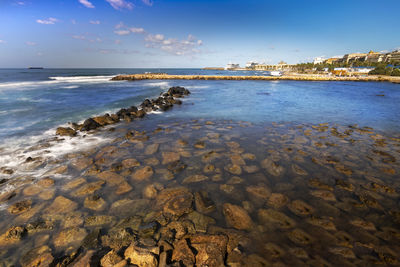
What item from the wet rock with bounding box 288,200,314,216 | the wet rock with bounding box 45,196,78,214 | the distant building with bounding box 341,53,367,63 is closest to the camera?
the wet rock with bounding box 288,200,314,216

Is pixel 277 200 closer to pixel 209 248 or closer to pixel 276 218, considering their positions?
pixel 276 218

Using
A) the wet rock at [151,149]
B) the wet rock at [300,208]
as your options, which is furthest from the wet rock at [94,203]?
the wet rock at [300,208]

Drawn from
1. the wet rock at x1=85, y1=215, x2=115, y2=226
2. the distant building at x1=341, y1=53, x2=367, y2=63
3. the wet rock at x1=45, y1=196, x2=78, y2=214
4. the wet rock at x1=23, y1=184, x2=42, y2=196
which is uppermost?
the distant building at x1=341, y1=53, x2=367, y2=63

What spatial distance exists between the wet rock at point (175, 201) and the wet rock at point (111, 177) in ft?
6.09

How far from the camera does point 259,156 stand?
8.01 m

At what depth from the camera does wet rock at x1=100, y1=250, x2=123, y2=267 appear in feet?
11.3

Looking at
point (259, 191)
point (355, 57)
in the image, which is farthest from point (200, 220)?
point (355, 57)

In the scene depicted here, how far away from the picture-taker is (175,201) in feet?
17.1

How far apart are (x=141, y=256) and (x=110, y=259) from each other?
0.68 m

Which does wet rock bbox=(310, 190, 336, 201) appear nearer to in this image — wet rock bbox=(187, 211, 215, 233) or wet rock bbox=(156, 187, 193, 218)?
wet rock bbox=(187, 211, 215, 233)

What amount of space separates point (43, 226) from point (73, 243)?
1.23 m

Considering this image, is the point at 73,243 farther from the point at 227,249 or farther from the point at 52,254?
the point at 227,249

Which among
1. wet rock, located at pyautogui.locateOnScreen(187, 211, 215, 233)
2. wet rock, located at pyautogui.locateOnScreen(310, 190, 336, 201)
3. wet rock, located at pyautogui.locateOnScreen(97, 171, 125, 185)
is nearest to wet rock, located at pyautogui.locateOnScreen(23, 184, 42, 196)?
wet rock, located at pyautogui.locateOnScreen(97, 171, 125, 185)

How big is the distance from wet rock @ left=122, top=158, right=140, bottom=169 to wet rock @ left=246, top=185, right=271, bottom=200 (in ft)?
15.4
